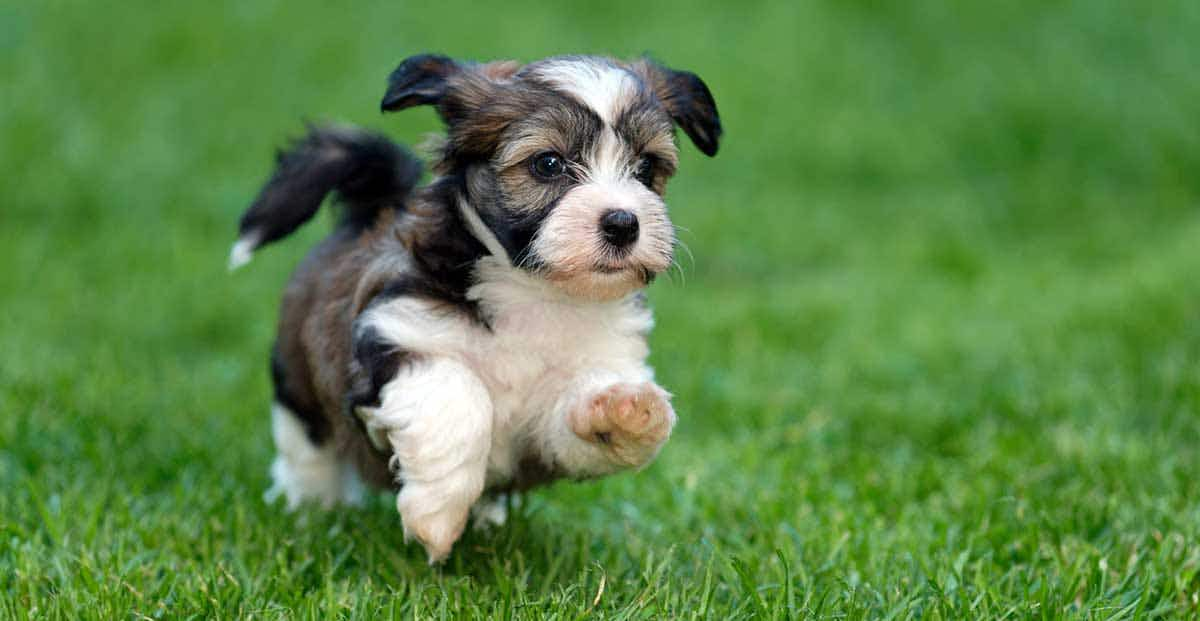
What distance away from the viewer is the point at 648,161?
3.63m

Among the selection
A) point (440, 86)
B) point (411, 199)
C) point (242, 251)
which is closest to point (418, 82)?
point (440, 86)

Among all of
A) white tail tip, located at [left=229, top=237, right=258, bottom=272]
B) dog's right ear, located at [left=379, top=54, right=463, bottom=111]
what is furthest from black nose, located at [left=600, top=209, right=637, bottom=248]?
white tail tip, located at [left=229, top=237, right=258, bottom=272]

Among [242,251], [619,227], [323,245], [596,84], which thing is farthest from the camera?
[323,245]

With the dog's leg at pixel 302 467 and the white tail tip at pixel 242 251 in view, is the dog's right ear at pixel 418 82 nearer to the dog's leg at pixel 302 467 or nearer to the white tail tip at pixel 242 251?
the white tail tip at pixel 242 251

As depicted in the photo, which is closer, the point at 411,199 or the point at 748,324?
the point at 411,199

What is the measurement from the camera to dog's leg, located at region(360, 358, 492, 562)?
3354 mm

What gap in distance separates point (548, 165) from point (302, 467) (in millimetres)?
1752

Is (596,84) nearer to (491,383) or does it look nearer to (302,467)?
(491,383)

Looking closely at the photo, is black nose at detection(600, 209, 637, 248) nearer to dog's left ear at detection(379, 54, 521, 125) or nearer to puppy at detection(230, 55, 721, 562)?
puppy at detection(230, 55, 721, 562)

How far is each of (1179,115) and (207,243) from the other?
8607 millimetres

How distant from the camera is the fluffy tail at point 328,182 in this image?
4.39 meters

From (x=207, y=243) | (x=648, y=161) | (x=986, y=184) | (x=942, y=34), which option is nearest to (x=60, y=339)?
(x=207, y=243)

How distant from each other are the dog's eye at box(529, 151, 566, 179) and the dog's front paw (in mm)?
559

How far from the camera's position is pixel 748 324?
807 centimetres
